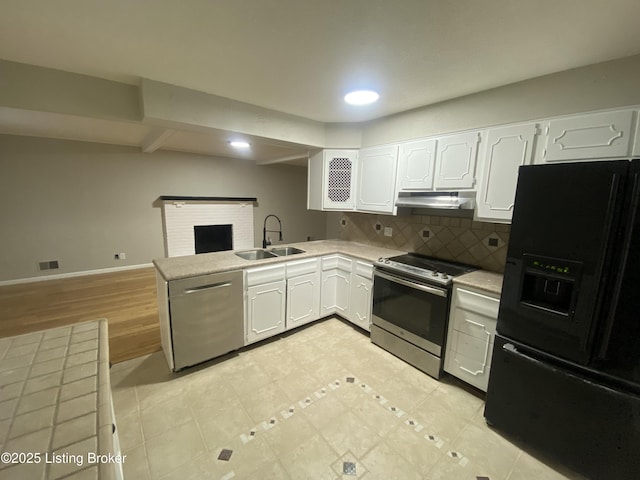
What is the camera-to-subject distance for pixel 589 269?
4.35ft

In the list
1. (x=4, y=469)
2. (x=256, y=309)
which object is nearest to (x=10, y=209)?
(x=256, y=309)

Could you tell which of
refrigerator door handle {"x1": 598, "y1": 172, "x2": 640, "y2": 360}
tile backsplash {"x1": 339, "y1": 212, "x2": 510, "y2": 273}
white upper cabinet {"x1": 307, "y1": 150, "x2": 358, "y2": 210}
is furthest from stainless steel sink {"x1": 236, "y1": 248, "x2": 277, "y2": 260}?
refrigerator door handle {"x1": 598, "y1": 172, "x2": 640, "y2": 360}

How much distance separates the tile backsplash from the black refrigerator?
2.61 feet

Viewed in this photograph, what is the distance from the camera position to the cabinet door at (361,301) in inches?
108

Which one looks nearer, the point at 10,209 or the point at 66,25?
the point at 66,25

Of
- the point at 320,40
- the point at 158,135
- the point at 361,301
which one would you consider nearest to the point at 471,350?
the point at 361,301

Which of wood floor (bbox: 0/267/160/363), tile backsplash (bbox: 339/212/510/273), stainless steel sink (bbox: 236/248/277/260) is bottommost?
wood floor (bbox: 0/267/160/363)

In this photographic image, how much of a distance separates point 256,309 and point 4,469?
1918 millimetres

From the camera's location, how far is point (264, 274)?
250 centimetres

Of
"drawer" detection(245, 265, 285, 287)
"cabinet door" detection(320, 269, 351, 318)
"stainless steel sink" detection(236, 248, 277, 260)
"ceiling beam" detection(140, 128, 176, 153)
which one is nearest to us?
"drawer" detection(245, 265, 285, 287)

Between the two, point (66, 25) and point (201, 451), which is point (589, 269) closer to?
point (201, 451)

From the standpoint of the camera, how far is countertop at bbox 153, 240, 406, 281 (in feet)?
7.00

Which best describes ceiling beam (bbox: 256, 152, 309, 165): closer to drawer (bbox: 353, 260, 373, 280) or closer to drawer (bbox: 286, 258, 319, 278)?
drawer (bbox: 286, 258, 319, 278)

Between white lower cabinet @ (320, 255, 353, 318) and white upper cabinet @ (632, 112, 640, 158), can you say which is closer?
white upper cabinet @ (632, 112, 640, 158)
